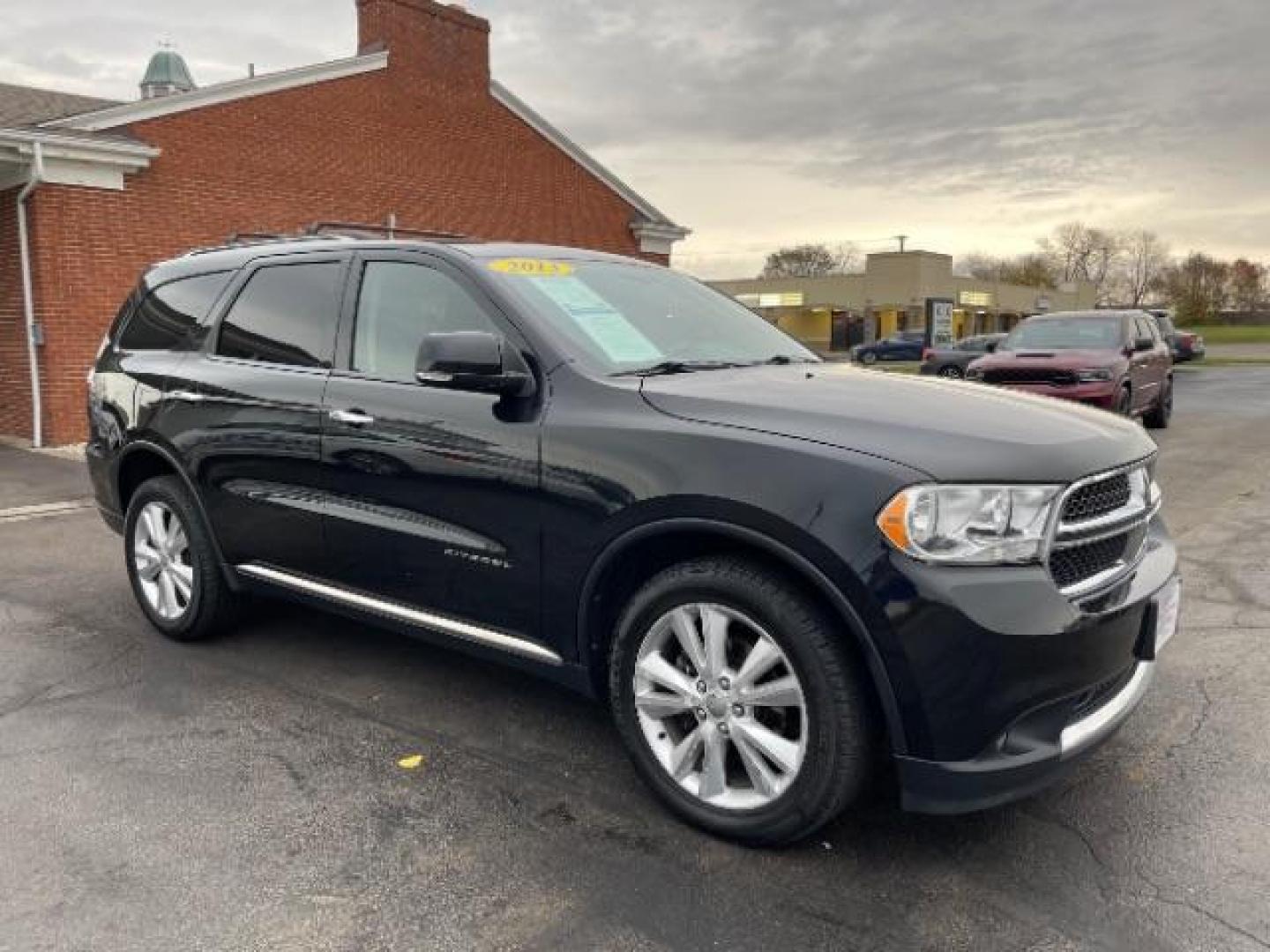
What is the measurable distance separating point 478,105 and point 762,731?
1551 centimetres

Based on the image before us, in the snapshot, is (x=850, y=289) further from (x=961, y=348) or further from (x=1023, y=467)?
(x=1023, y=467)

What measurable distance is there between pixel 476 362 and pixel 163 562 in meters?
2.48

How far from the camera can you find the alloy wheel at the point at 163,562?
15.4 ft

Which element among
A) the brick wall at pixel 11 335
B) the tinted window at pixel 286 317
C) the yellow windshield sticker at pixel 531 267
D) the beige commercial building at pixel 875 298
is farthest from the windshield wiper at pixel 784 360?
the beige commercial building at pixel 875 298

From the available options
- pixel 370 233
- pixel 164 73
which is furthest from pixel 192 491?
pixel 164 73

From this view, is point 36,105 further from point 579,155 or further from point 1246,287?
point 1246,287

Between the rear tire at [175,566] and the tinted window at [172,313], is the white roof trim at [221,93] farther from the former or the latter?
the rear tire at [175,566]

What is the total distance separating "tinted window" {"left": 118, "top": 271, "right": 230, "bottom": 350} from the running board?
1212mm

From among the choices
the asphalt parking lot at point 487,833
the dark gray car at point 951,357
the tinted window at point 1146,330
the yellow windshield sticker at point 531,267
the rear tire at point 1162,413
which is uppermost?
the yellow windshield sticker at point 531,267

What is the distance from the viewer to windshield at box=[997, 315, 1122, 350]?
12.5 meters

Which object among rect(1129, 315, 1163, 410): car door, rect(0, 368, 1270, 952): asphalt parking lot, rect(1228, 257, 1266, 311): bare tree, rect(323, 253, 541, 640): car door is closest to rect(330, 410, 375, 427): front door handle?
rect(323, 253, 541, 640): car door

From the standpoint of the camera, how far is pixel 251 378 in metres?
4.25

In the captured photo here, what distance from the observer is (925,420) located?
2.83 m

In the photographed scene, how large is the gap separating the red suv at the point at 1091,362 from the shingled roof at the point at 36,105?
11683 mm
